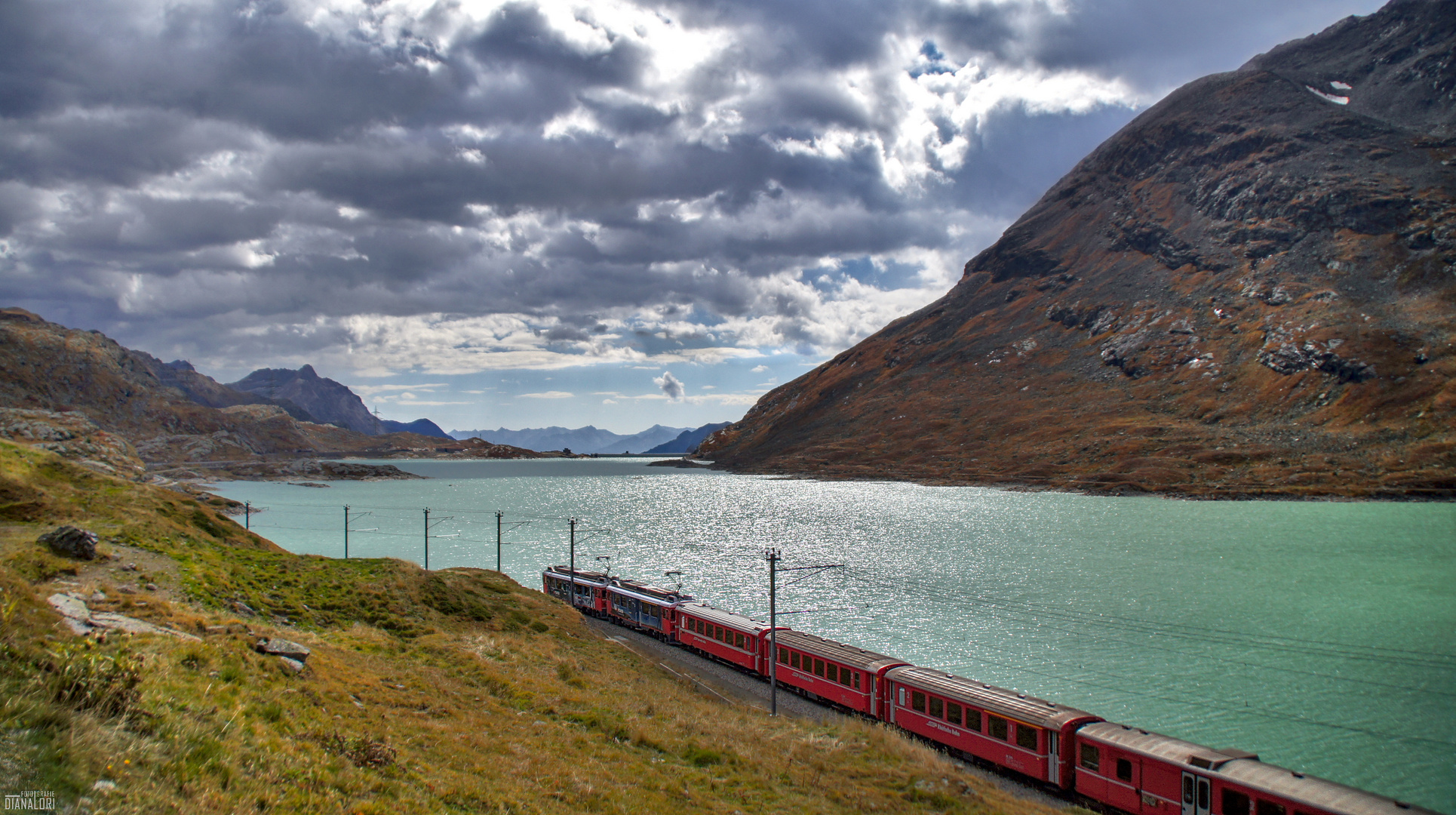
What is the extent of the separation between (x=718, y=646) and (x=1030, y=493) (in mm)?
118359

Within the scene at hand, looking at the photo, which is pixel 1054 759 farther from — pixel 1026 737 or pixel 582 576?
pixel 582 576

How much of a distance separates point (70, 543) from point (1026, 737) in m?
38.7

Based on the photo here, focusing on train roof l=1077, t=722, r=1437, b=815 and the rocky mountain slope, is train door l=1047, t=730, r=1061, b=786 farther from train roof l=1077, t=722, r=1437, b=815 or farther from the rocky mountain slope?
the rocky mountain slope

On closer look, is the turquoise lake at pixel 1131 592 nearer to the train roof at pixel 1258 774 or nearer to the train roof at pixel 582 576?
the train roof at pixel 582 576

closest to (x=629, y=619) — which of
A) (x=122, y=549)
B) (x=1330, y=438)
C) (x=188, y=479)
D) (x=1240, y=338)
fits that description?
(x=122, y=549)

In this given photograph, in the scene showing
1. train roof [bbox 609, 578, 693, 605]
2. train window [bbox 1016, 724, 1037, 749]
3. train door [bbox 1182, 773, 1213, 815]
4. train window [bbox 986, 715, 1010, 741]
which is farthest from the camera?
train roof [bbox 609, 578, 693, 605]

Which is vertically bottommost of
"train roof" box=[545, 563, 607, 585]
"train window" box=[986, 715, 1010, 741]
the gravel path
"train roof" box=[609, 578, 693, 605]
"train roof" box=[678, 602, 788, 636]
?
the gravel path

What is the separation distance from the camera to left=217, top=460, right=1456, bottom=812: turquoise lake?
3456 centimetres

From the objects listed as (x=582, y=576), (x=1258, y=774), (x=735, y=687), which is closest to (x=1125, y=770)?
(x=1258, y=774)

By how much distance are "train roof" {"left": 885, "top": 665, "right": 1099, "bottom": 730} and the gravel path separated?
2.56 m

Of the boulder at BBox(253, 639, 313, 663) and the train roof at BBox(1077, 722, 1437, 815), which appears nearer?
the boulder at BBox(253, 639, 313, 663)

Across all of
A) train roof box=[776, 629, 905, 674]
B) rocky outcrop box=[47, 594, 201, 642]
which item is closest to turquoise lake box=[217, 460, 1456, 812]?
train roof box=[776, 629, 905, 674]

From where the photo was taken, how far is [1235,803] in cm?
1986

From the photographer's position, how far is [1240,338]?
559 feet
